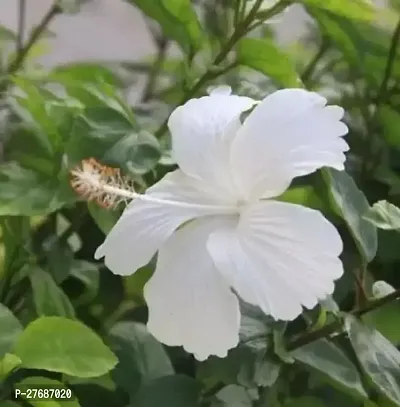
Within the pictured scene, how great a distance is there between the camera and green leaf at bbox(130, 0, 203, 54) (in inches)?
18.8

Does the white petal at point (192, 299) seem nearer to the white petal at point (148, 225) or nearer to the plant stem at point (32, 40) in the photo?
the white petal at point (148, 225)

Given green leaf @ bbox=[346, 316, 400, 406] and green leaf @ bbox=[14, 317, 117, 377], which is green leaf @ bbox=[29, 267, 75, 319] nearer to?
green leaf @ bbox=[14, 317, 117, 377]

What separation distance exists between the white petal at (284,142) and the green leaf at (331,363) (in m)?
0.13

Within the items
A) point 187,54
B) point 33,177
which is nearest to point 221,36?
point 187,54

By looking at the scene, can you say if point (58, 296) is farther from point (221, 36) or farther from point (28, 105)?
point (221, 36)

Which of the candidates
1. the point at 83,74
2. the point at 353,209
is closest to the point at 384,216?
the point at 353,209

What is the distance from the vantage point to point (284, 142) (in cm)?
33

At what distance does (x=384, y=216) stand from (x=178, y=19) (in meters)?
0.18

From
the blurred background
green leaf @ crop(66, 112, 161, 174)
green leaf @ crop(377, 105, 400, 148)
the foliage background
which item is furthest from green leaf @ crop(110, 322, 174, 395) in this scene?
the blurred background

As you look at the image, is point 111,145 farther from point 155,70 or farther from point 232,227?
point 155,70

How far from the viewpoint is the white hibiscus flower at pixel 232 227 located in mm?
Answer: 313

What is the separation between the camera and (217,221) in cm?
35

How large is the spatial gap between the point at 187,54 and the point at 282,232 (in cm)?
22

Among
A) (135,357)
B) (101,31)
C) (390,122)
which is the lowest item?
(101,31)
